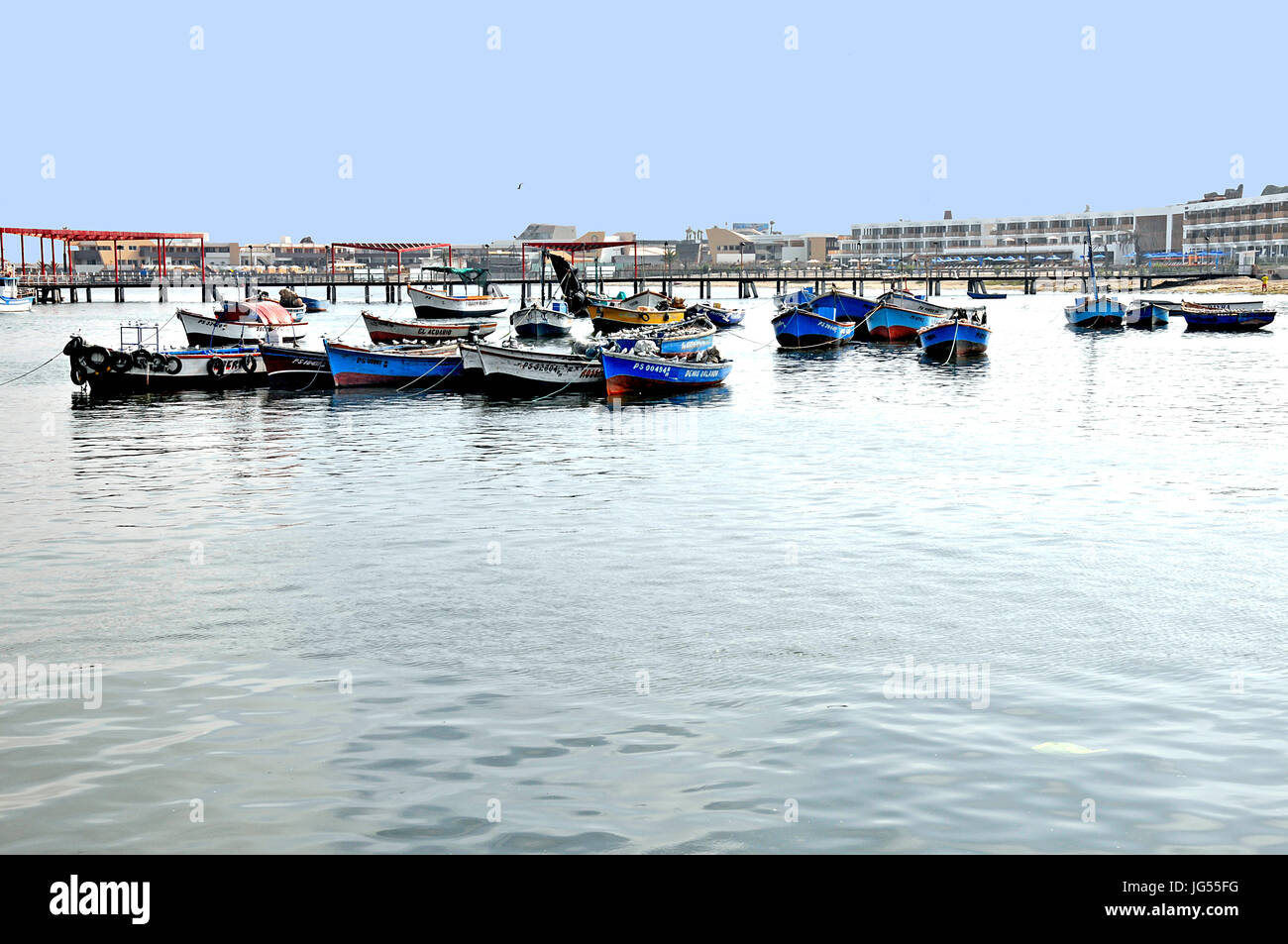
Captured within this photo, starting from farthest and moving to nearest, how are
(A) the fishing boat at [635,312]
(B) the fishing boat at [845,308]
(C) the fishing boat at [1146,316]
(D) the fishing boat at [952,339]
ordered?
(C) the fishing boat at [1146,316] < (B) the fishing boat at [845,308] < (A) the fishing boat at [635,312] < (D) the fishing boat at [952,339]

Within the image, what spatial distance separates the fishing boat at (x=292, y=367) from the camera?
49.9 m

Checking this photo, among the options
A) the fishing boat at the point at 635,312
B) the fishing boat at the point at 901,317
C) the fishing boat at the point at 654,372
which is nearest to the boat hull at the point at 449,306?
the fishing boat at the point at 635,312

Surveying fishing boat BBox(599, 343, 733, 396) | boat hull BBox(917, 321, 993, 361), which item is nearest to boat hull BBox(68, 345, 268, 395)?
fishing boat BBox(599, 343, 733, 396)

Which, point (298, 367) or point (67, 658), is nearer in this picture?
point (67, 658)

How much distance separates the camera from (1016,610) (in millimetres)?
15328

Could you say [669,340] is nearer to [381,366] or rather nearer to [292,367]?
[381,366]

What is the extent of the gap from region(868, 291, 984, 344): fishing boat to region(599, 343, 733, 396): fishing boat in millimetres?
32676

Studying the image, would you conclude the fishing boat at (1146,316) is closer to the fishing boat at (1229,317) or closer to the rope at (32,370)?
the fishing boat at (1229,317)

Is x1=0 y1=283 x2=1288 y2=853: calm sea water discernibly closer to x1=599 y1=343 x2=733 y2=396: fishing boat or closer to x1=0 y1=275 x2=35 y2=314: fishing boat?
x1=599 y1=343 x2=733 y2=396: fishing boat

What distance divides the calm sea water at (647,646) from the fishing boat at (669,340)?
16827mm

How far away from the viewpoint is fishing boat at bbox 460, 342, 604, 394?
46.1m

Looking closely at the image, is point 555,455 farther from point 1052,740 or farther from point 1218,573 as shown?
point 1052,740
